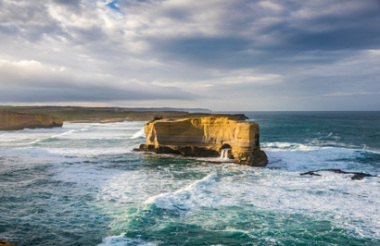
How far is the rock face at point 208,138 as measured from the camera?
69.4ft

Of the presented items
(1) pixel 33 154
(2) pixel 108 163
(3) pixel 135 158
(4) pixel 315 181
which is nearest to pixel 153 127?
(3) pixel 135 158

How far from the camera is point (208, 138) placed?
25.5m

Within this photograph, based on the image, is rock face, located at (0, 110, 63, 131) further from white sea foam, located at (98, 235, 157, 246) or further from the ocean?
white sea foam, located at (98, 235, 157, 246)

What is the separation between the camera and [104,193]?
13938 millimetres

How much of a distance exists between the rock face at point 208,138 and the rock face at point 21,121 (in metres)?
37.9

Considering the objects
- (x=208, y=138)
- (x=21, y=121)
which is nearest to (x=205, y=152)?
(x=208, y=138)

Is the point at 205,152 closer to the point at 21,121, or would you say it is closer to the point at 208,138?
the point at 208,138

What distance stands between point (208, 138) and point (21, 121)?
44.6 meters

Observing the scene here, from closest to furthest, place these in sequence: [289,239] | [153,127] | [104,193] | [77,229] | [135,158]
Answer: [289,239] → [77,229] → [104,193] → [135,158] → [153,127]

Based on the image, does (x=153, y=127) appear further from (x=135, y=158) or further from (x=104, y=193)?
(x=104, y=193)

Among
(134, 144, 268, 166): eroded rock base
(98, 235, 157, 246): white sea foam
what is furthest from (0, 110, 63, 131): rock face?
(98, 235, 157, 246): white sea foam

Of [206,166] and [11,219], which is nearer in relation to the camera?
[11,219]

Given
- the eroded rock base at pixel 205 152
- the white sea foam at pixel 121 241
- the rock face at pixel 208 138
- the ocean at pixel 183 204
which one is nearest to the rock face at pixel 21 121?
the ocean at pixel 183 204

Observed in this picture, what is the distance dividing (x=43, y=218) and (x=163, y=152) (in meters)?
16.3
